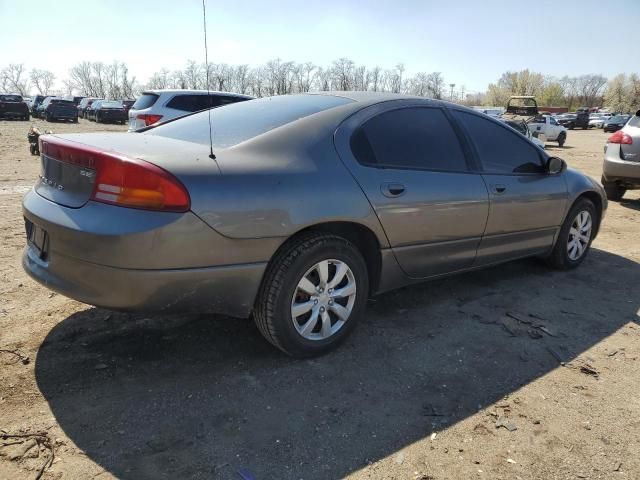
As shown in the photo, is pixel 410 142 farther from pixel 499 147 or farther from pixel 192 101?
pixel 192 101

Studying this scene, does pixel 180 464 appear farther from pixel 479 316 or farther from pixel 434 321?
pixel 479 316

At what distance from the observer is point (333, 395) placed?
2.62 metres

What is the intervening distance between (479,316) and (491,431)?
1.38 m

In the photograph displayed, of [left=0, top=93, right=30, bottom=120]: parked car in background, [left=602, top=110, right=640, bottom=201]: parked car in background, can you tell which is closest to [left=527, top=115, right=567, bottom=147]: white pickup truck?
[left=602, top=110, right=640, bottom=201]: parked car in background

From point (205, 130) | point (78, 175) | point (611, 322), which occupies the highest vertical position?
point (205, 130)

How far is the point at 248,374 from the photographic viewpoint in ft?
9.09

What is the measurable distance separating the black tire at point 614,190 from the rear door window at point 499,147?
209 inches

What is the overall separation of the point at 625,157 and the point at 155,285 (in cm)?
789

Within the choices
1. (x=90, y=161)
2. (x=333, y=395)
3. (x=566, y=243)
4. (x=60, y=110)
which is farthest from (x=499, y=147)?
(x=60, y=110)

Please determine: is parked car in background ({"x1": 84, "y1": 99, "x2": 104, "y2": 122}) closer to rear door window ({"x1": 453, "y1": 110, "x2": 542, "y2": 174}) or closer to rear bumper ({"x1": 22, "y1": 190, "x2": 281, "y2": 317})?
rear door window ({"x1": 453, "y1": 110, "x2": 542, "y2": 174})

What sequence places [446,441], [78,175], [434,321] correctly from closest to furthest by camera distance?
[446,441], [78,175], [434,321]

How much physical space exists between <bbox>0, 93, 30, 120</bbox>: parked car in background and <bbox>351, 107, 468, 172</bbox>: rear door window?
35.8 m

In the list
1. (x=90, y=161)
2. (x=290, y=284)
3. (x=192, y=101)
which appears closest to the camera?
(x=90, y=161)

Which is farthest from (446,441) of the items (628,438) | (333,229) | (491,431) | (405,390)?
(333,229)
